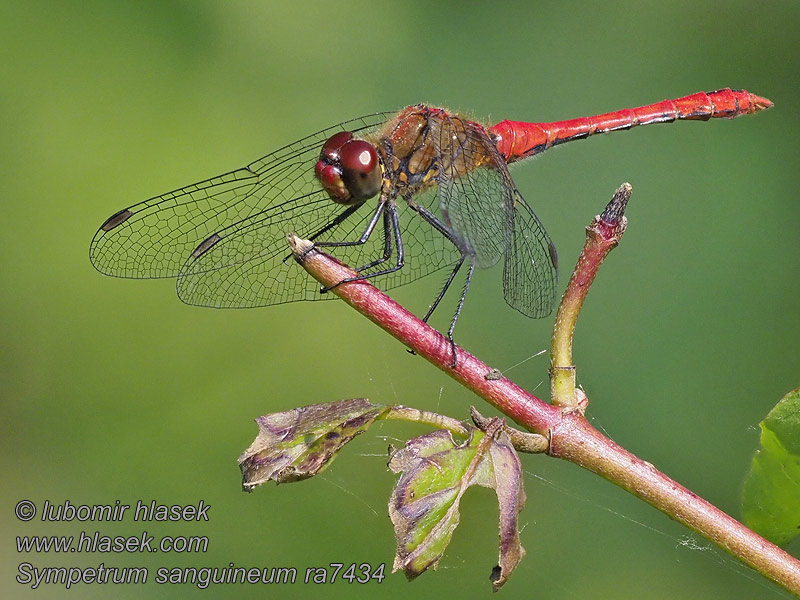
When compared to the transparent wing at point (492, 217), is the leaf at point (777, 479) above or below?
below

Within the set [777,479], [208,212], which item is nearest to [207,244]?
[208,212]

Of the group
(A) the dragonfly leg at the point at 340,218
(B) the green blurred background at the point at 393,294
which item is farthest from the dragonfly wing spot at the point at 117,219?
(A) the dragonfly leg at the point at 340,218

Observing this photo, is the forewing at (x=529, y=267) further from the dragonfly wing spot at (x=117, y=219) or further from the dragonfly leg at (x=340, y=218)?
the dragonfly wing spot at (x=117, y=219)

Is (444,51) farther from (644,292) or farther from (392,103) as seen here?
(644,292)

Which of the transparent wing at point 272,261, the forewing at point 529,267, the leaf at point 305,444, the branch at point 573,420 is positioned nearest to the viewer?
the branch at point 573,420

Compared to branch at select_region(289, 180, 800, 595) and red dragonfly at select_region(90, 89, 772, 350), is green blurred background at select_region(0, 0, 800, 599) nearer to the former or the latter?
red dragonfly at select_region(90, 89, 772, 350)
